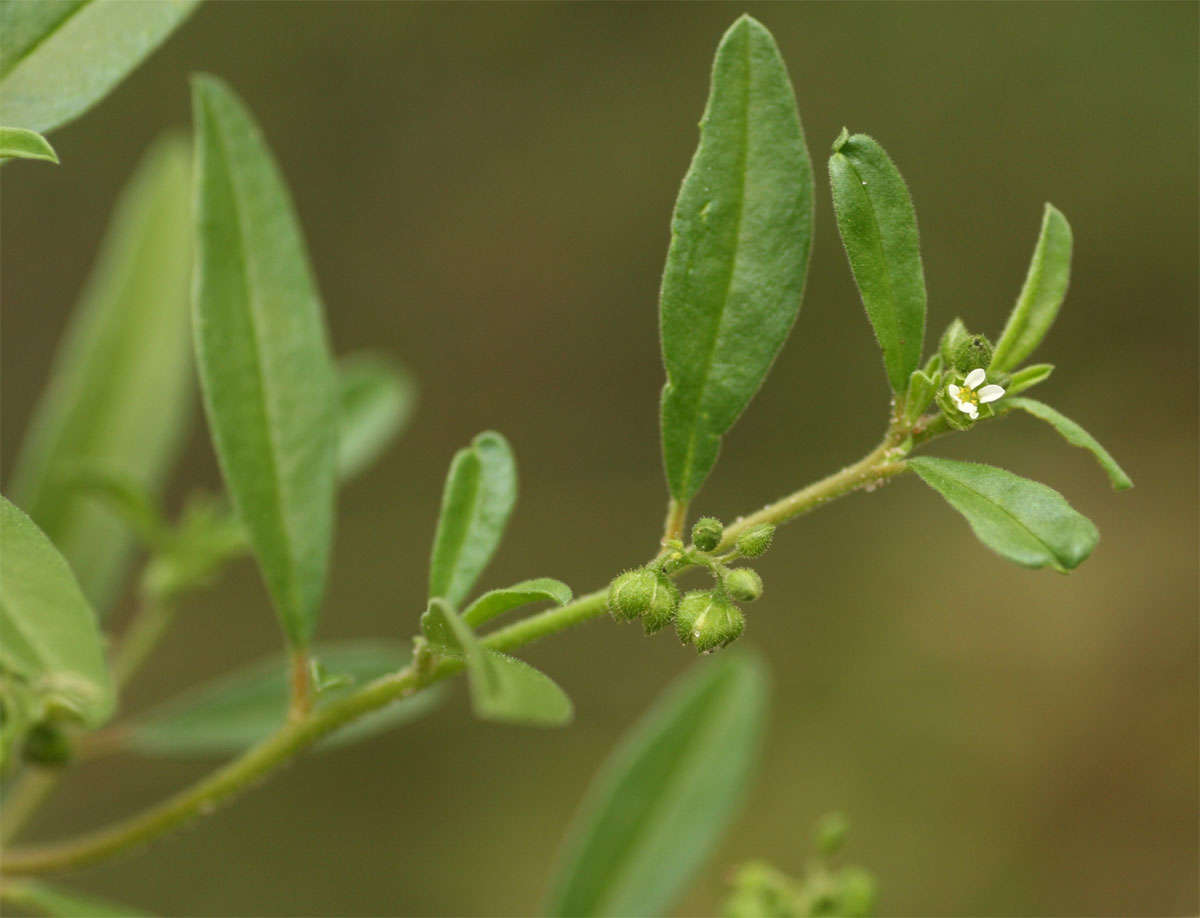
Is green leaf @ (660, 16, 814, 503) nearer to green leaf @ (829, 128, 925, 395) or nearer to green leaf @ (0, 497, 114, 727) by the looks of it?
green leaf @ (829, 128, 925, 395)

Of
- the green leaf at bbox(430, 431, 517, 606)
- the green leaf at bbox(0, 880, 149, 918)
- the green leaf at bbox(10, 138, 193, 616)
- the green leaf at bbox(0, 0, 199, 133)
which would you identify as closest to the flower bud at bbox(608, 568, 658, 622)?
the green leaf at bbox(430, 431, 517, 606)

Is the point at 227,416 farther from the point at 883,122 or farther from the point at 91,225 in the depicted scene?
the point at 883,122

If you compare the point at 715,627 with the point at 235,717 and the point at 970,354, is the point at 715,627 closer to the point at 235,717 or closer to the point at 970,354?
the point at 970,354

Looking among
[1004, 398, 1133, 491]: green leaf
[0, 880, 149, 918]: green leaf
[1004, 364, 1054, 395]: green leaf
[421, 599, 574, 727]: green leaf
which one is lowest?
[0, 880, 149, 918]: green leaf

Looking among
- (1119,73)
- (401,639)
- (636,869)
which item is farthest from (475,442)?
(1119,73)

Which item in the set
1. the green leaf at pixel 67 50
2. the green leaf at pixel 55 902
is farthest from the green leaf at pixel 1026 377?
the green leaf at pixel 55 902

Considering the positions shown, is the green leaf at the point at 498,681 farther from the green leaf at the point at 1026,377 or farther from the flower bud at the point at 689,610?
the green leaf at the point at 1026,377
